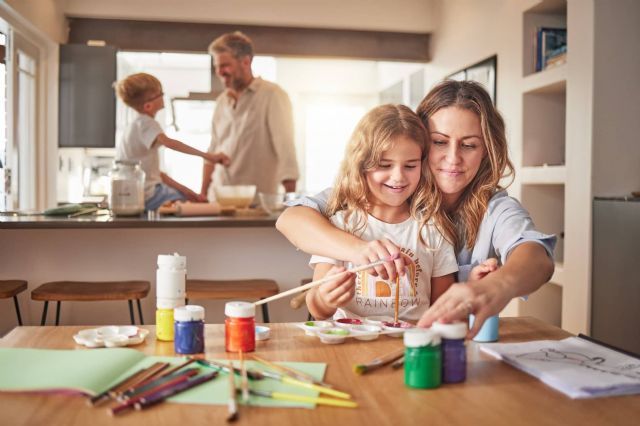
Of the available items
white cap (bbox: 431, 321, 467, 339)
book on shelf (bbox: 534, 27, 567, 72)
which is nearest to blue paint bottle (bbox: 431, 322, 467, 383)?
white cap (bbox: 431, 321, 467, 339)

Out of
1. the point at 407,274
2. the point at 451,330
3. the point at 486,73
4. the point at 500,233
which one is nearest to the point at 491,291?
the point at 451,330

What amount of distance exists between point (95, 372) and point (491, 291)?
2.39 feet

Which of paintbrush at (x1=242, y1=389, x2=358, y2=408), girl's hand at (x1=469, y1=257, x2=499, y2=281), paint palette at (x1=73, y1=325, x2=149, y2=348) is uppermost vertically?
girl's hand at (x1=469, y1=257, x2=499, y2=281)

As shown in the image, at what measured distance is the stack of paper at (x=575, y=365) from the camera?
43.6 inches

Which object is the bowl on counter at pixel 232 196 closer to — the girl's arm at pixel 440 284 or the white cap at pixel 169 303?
the girl's arm at pixel 440 284

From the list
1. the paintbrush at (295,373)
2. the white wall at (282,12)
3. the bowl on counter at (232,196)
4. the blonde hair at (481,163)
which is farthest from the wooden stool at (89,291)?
the white wall at (282,12)

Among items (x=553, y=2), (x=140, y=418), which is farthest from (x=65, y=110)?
(x=140, y=418)

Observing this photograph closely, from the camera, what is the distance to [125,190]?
10.7ft

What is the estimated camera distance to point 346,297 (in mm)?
1445

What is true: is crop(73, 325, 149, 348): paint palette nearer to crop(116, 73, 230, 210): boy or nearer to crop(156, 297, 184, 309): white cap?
crop(156, 297, 184, 309): white cap

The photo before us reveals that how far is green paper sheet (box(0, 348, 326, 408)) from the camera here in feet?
3.46

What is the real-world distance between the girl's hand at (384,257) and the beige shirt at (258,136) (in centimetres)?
305

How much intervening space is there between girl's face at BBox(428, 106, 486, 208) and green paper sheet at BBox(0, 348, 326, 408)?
739 millimetres

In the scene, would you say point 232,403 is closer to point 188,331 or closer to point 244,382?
point 244,382
